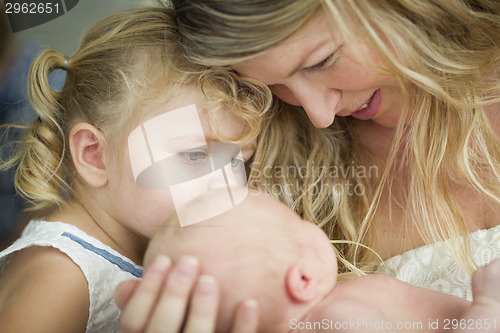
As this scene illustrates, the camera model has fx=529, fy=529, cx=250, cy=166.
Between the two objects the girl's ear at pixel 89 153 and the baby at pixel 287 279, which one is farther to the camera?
the girl's ear at pixel 89 153

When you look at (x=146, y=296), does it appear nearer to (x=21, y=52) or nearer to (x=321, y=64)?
(x=321, y=64)

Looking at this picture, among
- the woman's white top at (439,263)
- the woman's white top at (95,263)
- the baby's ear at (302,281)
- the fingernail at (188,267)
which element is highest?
the fingernail at (188,267)

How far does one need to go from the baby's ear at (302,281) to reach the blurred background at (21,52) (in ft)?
2.42

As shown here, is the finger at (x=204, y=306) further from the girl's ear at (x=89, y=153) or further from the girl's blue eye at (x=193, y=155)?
the girl's ear at (x=89, y=153)

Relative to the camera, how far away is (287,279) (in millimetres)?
678

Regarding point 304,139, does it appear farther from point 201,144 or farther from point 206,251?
point 206,251

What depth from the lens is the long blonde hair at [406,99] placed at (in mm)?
891

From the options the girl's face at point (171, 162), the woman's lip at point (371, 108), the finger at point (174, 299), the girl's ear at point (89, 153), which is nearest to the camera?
the finger at point (174, 299)

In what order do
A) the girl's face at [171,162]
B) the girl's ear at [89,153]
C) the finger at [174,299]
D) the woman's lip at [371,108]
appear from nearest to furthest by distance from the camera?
the finger at [174,299]
the girl's face at [171,162]
the girl's ear at [89,153]
the woman's lip at [371,108]

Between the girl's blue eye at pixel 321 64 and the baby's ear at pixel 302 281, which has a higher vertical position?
the girl's blue eye at pixel 321 64

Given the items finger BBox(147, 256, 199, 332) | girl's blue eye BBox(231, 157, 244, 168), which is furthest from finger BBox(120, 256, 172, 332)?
girl's blue eye BBox(231, 157, 244, 168)

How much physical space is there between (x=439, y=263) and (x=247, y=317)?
24.2 inches

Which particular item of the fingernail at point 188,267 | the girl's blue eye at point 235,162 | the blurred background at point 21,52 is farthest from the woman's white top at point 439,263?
the blurred background at point 21,52

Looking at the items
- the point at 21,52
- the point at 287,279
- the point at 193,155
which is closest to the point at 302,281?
the point at 287,279
